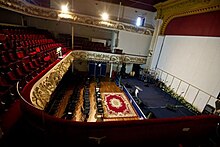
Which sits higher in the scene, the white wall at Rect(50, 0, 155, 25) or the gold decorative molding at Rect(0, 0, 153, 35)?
the white wall at Rect(50, 0, 155, 25)

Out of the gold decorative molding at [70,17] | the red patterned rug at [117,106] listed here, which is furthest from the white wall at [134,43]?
the red patterned rug at [117,106]

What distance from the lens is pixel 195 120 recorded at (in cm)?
125

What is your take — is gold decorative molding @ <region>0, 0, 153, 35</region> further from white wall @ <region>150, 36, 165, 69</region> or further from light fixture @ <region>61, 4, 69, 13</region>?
white wall @ <region>150, 36, 165, 69</region>

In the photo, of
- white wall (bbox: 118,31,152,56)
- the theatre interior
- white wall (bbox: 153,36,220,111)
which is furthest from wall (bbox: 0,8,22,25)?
white wall (bbox: 153,36,220,111)

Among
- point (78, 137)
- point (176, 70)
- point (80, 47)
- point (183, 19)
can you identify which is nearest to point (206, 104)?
point (176, 70)

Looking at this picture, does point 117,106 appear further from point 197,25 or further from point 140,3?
point 140,3

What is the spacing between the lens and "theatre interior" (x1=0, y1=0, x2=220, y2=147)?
1.06 meters

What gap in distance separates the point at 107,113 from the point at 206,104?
128 inches

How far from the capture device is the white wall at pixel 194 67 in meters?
4.23

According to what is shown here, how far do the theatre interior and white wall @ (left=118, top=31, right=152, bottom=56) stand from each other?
0.06m

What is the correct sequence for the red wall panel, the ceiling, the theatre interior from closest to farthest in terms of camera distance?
1. the theatre interior
2. the red wall panel
3. the ceiling

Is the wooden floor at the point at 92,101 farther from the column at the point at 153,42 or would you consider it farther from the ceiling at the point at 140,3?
the ceiling at the point at 140,3

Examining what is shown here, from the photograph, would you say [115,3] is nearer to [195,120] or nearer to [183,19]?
[183,19]

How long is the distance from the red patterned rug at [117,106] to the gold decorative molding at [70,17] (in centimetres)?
372
